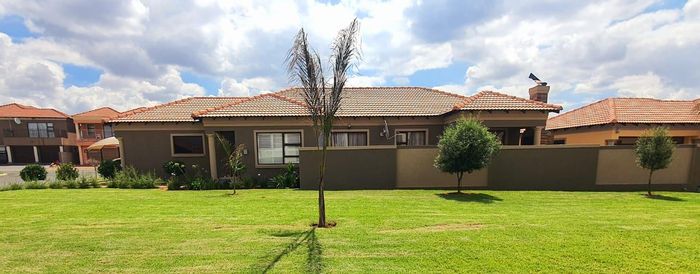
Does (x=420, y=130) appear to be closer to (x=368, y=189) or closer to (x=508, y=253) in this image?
(x=368, y=189)

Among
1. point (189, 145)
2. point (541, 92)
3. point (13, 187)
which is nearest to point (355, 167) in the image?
point (189, 145)

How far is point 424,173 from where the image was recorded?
1286 centimetres

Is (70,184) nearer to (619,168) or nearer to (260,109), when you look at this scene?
(260,109)

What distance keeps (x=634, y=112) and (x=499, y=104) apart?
11.3m

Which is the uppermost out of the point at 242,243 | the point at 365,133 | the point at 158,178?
the point at 365,133

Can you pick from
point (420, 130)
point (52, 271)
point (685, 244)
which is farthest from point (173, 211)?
point (420, 130)

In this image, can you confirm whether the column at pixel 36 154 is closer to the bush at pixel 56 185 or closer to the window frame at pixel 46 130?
the window frame at pixel 46 130

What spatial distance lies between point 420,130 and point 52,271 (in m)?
14.7

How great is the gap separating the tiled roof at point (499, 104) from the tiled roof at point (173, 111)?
1476cm

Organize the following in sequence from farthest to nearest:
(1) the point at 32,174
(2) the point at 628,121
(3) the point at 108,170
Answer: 1. (2) the point at 628,121
2. (3) the point at 108,170
3. (1) the point at 32,174

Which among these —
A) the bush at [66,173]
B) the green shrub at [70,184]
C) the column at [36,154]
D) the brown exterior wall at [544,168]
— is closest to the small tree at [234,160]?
the green shrub at [70,184]

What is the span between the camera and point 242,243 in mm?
5258

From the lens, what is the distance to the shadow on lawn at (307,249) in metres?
4.26

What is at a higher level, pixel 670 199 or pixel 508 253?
pixel 508 253
